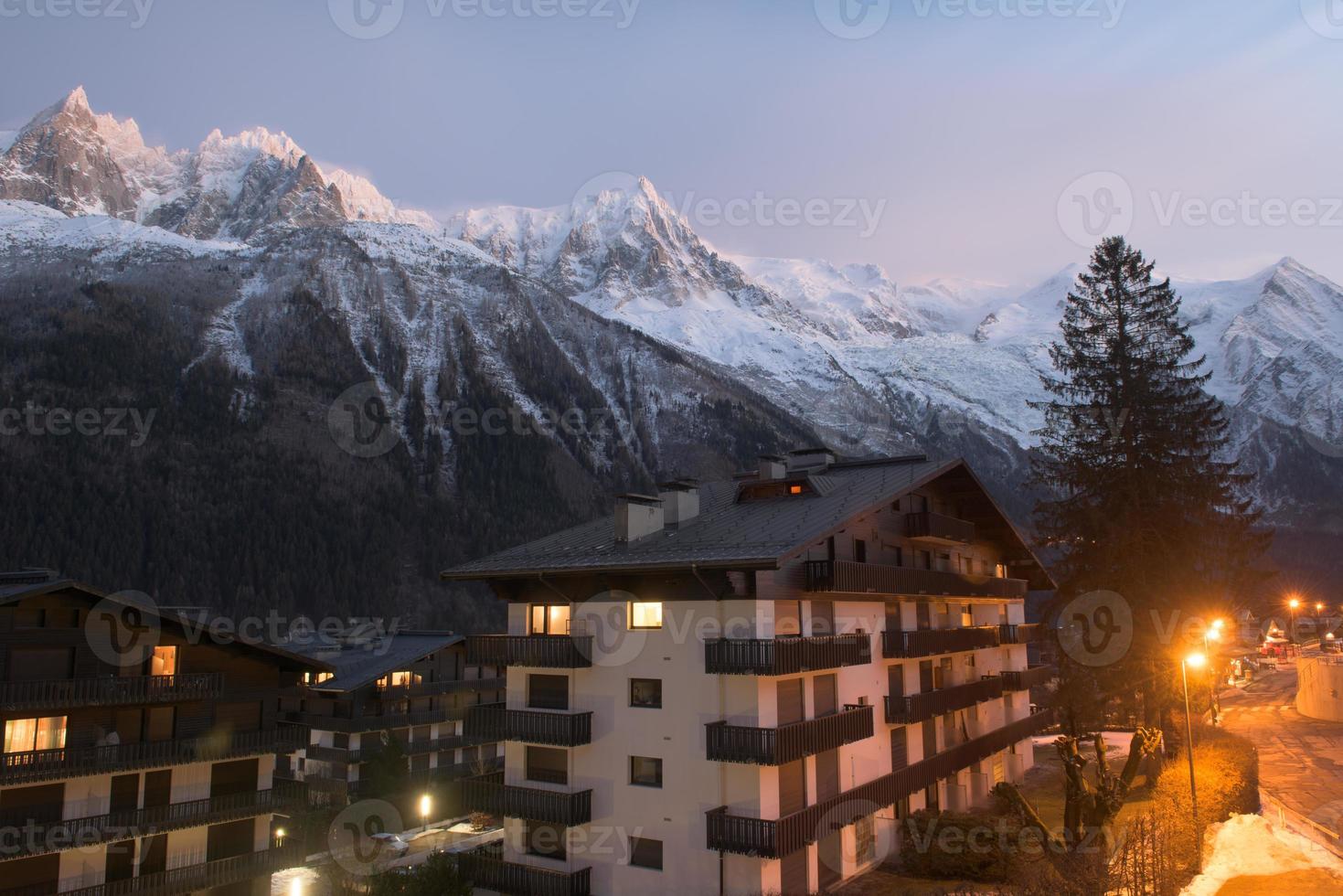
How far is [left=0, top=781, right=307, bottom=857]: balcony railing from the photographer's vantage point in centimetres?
2812

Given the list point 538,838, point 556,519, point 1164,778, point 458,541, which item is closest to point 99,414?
point 458,541

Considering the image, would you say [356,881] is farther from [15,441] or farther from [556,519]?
[15,441]

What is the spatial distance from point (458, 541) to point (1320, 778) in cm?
11199

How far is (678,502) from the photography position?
32.2 metres

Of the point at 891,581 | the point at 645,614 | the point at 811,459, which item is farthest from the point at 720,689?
the point at 811,459

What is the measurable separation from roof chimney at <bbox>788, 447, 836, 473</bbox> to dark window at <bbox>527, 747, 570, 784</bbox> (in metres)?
14.9

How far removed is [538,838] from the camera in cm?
2914

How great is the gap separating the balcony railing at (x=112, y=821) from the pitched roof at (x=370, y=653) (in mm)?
19045

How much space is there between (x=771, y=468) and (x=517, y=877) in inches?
668

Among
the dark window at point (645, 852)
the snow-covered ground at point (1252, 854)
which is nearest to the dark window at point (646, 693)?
the dark window at point (645, 852)

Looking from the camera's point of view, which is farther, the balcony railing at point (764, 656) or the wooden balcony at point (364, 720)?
the wooden balcony at point (364, 720)

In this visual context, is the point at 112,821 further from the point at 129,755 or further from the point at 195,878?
the point at 195,878

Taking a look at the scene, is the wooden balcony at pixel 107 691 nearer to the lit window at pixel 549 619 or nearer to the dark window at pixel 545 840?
the lit window at pixel 549 619

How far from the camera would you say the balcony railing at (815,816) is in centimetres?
2389
